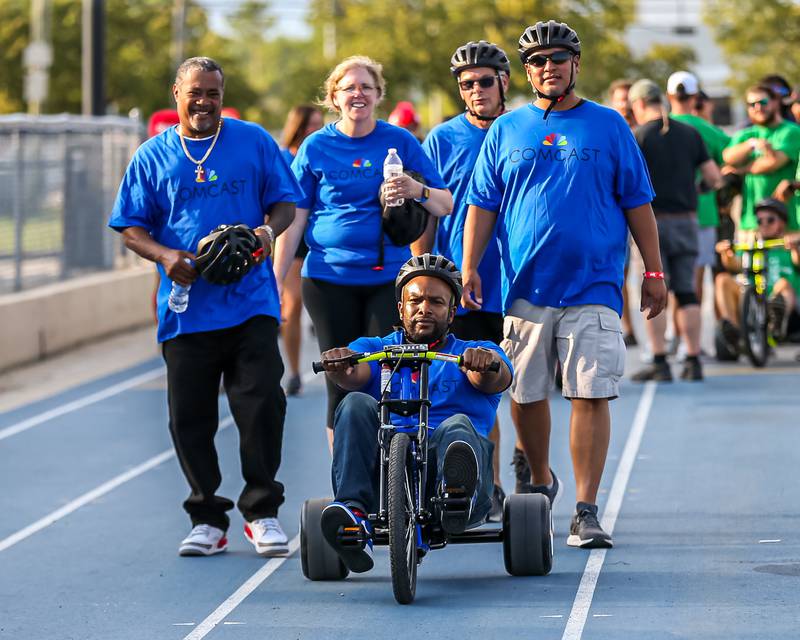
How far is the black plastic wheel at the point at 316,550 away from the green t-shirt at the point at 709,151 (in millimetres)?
7393

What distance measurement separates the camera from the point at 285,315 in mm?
12516

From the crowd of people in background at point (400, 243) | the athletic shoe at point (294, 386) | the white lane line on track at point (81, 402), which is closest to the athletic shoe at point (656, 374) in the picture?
the athletic shoe at point (294, 386)

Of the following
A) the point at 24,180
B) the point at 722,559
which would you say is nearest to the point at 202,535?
the point at 722,559

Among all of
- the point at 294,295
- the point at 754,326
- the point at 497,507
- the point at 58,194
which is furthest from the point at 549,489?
the point at 58,194

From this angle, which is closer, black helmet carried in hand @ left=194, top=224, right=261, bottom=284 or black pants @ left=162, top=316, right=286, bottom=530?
black helmet carried in hand @ left=194, top=224, right=261, bottom=284

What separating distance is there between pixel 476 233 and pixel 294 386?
16.8ft

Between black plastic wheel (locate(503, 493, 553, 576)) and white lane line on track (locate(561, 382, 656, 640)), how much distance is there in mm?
199

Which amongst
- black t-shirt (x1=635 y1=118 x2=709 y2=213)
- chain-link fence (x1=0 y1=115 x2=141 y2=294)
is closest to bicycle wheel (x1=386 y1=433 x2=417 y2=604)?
black t-shirt (x1=635 y1=118 x2=709 y2=213)

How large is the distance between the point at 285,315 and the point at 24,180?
4101 millimetres

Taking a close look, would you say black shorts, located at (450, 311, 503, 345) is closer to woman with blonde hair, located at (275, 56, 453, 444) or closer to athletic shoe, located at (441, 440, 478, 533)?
woman with blonde hair, located at (275, 56, 453, 444)

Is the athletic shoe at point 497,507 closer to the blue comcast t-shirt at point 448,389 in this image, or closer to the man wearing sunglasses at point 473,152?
the man wearing sunglasses at point 473,152

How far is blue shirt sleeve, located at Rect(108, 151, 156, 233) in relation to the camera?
299 inches

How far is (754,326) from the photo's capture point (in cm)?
1352

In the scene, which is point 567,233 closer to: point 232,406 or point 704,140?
point 232,406
